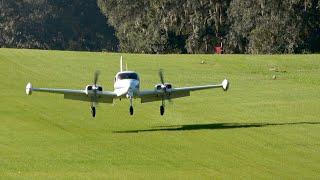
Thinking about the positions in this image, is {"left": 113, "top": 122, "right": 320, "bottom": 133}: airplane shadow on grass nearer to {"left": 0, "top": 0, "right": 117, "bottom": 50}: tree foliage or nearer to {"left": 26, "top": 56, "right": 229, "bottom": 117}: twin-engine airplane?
{"left": 26, "top": 56, "right": 229, "bottom": 117}: twin-engine airplane

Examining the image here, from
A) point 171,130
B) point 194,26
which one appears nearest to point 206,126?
point 171,130

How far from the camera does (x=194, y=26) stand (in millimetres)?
106938

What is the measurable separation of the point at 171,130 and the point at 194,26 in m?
66.0

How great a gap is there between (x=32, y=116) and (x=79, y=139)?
8414 millimetres

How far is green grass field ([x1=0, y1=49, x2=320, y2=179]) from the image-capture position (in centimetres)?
3194

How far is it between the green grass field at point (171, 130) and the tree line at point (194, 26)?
24.7 meters

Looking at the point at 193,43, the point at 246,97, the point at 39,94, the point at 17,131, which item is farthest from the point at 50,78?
the point at 193,43

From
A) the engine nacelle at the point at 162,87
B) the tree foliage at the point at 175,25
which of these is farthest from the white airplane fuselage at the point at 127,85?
the tree foliage at the point at 175,25

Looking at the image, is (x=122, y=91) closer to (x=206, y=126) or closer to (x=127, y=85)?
(x=127, y=85)

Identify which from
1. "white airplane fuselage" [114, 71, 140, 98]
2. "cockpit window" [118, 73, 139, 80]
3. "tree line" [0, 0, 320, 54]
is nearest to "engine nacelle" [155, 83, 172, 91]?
"white airplane fuselage" [114, 71, 140, 98]

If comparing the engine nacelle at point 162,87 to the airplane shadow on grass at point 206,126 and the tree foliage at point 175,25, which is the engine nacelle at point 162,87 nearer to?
the airplane shadow on grass at point 206,126

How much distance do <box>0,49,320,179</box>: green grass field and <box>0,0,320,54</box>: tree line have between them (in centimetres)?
2472

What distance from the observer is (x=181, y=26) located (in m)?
109

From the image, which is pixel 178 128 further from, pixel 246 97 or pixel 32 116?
pixel 246 97
